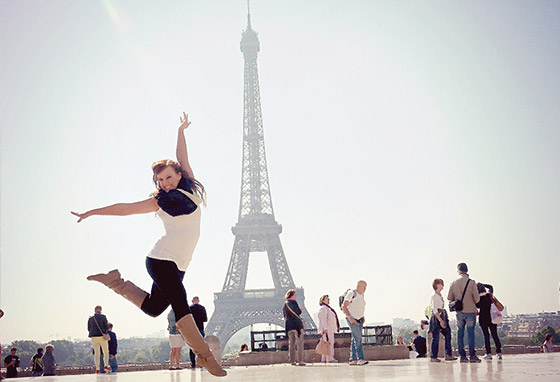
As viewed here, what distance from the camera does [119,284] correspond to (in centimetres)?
619

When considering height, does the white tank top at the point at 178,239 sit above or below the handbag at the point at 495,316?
above

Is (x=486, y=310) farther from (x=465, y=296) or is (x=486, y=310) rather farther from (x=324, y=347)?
(x=324, y=347)

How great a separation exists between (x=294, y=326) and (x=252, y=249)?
58.4m

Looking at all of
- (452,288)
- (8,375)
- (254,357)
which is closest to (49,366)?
(8,375)

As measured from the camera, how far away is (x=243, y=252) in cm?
7269

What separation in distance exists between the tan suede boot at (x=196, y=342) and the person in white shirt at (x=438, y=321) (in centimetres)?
799

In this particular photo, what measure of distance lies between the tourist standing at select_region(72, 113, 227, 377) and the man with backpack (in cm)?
774

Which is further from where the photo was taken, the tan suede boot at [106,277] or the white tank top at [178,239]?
the tan suede boot at [106,277]

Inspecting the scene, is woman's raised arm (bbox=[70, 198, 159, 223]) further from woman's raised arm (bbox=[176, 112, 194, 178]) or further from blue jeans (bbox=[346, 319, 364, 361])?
blue jeans (bbox=[346, 319, 364, 361])

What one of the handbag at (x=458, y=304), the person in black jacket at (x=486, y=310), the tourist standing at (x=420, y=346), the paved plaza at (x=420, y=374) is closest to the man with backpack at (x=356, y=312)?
the handbag at (x=458, y=304)

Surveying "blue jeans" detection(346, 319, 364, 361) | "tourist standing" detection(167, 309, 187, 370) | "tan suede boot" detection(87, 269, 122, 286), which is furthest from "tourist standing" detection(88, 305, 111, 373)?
"tan suede boot" detection(87, 269, 122, 286)

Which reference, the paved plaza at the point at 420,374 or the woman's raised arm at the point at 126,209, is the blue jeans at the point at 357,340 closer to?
the paved plaza at the point at 420,374

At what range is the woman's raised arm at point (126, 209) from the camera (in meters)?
5.90

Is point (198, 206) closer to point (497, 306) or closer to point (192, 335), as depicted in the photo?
point (192, 335)
